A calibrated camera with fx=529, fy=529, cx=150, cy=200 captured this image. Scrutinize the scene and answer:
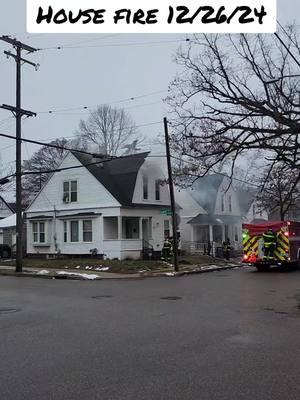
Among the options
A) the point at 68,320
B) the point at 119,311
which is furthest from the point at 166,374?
the point at 119,311

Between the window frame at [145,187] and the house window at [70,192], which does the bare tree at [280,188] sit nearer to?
the window frame at [145,187]

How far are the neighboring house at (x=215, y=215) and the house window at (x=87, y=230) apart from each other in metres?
11.9

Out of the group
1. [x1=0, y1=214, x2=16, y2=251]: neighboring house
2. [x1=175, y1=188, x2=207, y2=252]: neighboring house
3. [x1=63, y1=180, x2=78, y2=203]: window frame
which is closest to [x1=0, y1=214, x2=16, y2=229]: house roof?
[x1=0, y1=214, x2=16, y2=251]: neighboring house

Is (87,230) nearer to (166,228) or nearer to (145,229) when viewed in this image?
(145,229)

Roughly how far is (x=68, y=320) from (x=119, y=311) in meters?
1.61

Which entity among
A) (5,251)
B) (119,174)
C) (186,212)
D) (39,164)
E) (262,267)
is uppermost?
(39,164)

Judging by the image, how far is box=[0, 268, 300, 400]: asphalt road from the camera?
19.1 feet

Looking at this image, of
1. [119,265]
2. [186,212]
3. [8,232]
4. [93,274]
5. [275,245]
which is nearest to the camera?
[93,274]

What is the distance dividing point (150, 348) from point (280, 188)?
110ft

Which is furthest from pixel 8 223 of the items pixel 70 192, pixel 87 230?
pixel 87 230

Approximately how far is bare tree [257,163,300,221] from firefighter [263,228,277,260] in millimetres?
1809

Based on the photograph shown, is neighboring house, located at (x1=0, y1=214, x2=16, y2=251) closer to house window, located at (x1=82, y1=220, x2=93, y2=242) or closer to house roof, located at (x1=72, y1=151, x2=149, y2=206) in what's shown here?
house roof, located at (x1=72, y1=151, x2=149, y2=206)

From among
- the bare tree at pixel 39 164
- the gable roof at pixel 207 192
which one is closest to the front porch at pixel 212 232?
the gable roof at pixel 207 192

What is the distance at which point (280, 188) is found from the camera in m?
39.9
